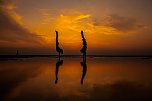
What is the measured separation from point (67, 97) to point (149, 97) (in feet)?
9.75

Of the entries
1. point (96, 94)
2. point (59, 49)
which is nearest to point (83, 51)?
point (59, 49)

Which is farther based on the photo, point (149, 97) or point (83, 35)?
point (83, 35)

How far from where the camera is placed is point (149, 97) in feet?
27.0

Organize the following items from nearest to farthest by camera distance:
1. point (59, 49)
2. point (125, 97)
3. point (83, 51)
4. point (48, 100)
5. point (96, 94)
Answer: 1. point (48, 100)
2. point (125, 97)
3. point (96, 94)
4. point (83, 51)
5. point (59, 49)

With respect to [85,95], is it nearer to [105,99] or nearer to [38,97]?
[105,99]

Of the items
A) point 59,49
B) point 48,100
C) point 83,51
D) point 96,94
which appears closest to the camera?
point 48,100

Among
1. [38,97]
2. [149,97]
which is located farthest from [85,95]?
[149,97]

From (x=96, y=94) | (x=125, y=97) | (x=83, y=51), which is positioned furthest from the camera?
(x=83, y=51)

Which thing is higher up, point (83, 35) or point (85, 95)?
point (83, 35)

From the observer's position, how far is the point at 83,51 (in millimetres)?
35250

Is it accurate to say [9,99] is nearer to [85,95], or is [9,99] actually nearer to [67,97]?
[67,97]

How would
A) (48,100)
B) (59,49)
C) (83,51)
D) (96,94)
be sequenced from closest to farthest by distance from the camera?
(48,100) → (96,94) → (83,51) → (59,49)

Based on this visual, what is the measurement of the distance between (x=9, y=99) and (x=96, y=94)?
3301mm

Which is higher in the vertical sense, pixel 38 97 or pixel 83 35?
pixel 83 35
